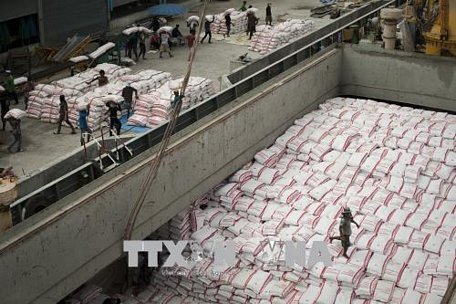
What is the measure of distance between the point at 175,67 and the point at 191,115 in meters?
7.58

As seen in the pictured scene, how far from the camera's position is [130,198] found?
1226 centimetres

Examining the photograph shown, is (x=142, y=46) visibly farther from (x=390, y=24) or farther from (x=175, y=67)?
(x=390, y=24)

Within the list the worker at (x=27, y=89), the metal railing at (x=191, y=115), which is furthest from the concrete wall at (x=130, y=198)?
the worker at (x=27, y=89)

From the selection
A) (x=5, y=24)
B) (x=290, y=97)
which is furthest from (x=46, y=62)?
(x=290, y=97)

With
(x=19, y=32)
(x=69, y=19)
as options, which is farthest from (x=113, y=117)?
(x=69, y=19)

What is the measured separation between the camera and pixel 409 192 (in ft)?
47.7

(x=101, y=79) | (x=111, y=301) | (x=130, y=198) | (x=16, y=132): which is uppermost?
(x=101, y=79)

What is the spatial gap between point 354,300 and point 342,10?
789 inches

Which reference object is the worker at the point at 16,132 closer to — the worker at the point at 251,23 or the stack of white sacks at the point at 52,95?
the stack of white sacks at the point at 52,95

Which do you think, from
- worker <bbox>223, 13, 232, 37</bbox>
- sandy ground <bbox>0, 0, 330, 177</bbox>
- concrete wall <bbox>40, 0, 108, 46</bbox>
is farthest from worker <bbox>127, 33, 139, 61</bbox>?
worker <bbox>223, 13, 232, 37</bbox>

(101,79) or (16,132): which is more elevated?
(101,79)

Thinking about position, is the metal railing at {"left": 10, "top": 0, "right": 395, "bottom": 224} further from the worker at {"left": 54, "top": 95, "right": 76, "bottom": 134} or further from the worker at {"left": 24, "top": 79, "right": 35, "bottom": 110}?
the worker at {"left": 24, "top": 79, "right": 35, "bottom": 110}

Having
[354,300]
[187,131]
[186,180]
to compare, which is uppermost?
[187,131]

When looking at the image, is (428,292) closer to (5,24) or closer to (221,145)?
(221,145)
